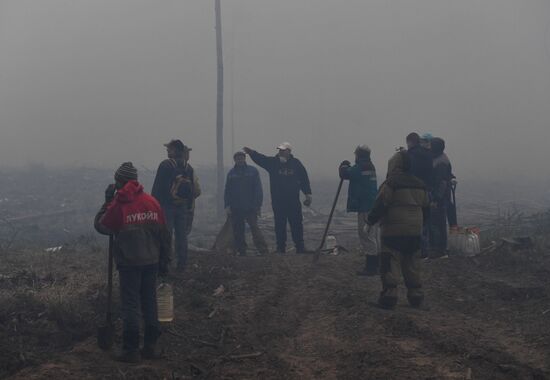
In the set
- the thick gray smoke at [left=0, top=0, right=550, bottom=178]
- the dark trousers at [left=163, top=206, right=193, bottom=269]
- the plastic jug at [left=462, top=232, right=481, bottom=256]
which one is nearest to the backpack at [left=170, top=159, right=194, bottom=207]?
the dark trousers at [left=163, top=206, right=193, bottom=269]

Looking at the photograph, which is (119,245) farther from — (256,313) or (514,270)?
(514,270)

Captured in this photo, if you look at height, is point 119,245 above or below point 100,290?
above

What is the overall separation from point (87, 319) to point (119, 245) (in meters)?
1.66

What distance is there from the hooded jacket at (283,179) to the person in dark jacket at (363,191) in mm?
1704

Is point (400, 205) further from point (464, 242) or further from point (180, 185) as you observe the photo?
point (464, 242)

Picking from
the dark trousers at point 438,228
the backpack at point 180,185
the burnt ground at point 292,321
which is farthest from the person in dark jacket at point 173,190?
the dark trousers at point 438,228

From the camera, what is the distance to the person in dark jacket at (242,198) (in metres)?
12.7

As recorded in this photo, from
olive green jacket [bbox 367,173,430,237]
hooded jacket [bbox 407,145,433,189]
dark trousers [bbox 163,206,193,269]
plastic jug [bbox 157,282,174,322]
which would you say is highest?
hooded jacket [bbox 407,145,433,189]

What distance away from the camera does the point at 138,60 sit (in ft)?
190

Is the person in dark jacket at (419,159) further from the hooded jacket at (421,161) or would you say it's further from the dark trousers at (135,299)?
the dark trousers at (135,299)

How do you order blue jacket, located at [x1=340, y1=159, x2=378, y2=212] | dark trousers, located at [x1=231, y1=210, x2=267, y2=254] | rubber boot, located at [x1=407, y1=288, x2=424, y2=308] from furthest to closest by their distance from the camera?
dark trousers, located at [x1=231, y1=210, x2=267, y2=254] < blue jacket, located at [x1=340, y1=159, x2=378, y2=212] < rubber boot, located at [x1=407, y1=288, x2=424, y2=308]

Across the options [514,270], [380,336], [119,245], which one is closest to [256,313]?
[380,336]

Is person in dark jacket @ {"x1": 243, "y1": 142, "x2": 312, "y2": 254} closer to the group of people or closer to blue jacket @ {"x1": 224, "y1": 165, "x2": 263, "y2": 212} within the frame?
the group of people

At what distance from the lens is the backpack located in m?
10.1
